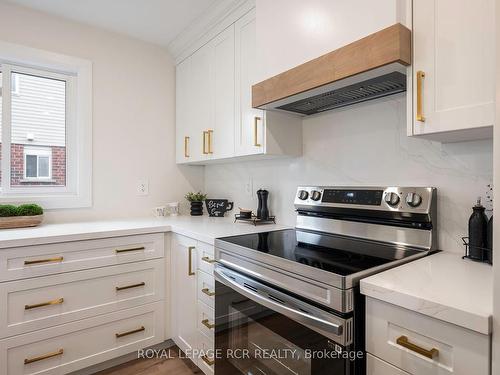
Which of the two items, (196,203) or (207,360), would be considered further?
(196,203)

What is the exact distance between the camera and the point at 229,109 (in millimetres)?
2010

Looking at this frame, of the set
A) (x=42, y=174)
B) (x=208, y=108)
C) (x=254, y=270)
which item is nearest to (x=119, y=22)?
(x=208, y=108)

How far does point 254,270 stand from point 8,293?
132 cm

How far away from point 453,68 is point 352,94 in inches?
20.6

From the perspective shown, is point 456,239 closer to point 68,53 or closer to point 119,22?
point 119,22

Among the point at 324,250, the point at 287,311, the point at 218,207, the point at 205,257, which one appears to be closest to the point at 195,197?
the point at 218,207

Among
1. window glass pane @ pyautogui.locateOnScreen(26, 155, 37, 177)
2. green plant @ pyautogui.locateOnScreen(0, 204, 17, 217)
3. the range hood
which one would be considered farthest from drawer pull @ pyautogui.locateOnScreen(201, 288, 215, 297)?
window glass pane @ pyautogui.locateOnScreen(26, 155, 37, 177)

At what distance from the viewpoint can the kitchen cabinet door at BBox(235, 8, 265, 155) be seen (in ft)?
5.80

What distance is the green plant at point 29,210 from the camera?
1.93m

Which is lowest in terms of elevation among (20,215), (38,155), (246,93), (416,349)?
(416,349)

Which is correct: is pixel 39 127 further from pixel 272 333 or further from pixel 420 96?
pixel 420 96

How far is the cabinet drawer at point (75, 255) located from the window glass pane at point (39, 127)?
2.67ft

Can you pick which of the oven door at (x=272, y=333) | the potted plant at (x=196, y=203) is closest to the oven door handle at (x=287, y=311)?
the oven door at (x=272, y=333)

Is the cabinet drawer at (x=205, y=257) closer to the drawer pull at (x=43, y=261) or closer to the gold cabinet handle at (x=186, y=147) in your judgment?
the drawer pull at (x=43, y=261)
